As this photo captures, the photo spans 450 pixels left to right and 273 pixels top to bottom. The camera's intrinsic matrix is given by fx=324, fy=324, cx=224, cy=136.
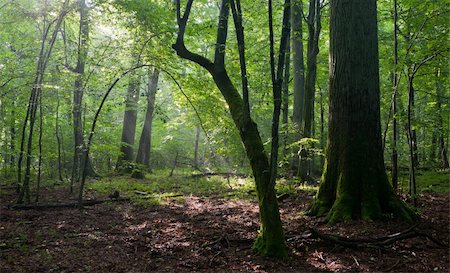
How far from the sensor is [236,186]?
10.7m

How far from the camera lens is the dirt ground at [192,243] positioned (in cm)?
389

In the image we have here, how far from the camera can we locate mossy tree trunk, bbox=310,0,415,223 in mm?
5148


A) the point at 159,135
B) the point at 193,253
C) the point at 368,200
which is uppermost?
the point at 159,135

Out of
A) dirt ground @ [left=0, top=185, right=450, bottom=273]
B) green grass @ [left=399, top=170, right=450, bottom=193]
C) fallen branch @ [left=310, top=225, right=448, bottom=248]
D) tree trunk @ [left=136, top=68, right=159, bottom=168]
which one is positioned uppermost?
tree trunk @ [left=136, top=68, right=159, bottom=168]

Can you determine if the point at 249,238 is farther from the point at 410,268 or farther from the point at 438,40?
the point at 438,40

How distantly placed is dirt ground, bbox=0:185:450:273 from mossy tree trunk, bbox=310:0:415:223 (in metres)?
0.36

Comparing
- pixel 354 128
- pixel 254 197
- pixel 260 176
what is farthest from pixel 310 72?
pixel 260 176

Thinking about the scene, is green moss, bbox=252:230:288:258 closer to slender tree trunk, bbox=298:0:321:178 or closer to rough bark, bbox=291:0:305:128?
slender tree trunk, bbox=298:0:321:178

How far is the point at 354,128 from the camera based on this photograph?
5332 millimetres

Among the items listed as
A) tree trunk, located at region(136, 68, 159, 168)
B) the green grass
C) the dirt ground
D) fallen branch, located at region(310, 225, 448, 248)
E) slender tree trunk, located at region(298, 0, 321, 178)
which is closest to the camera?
the dirt ground

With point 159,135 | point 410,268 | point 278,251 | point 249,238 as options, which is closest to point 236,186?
point 249,238

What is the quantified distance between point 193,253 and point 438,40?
6786 millimetres

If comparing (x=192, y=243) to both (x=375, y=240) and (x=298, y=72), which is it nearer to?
(x=375, y=240)

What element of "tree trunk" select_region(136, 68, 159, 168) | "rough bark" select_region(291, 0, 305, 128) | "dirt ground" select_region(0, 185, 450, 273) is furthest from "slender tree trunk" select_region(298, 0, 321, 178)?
"tree trunk" select_region(136, 68, 159, 168)
